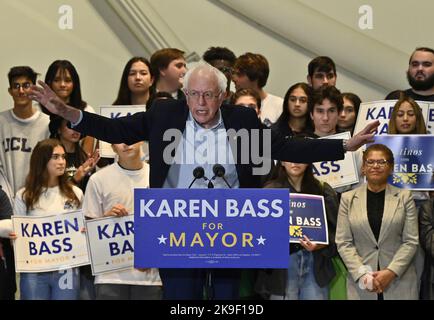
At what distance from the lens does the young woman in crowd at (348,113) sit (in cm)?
736

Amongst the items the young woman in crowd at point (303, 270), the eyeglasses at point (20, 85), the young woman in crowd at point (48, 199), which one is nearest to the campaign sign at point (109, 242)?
the young woman in crowd at point (48, 199)

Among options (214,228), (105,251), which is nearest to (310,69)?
(105,251)

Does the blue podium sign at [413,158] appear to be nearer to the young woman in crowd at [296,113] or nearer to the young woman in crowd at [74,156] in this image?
the young woman in crowd at [296,113]

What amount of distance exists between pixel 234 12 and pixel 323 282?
133 inches

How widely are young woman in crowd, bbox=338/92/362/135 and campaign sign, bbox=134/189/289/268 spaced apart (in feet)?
7.99

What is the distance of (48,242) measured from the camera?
6652 millimetres

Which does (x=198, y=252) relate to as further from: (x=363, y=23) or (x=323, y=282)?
(x=363, y=23)

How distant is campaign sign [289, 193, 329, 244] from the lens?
6.46 metres

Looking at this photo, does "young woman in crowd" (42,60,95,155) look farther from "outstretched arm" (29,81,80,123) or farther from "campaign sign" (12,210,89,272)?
"outstretched arm" (29,81,80,123)

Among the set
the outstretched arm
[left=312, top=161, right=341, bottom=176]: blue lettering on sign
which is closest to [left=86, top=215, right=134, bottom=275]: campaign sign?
[left=312, top=161, right=341, bottom=176]: blue lettering on sign

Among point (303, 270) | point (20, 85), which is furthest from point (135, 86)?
point (303, 270)

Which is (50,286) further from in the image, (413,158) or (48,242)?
(413,158)

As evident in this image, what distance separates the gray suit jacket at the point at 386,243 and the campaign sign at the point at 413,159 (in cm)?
18

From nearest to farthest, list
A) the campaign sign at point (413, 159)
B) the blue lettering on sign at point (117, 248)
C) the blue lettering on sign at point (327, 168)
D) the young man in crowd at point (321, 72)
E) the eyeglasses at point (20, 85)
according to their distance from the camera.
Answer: the blue lettering on sign at point (117, 248) → the campaign sign at point (413, 159) → the blue lettering on sign at point (327, 168) → the eyeglasses at point (20, 85) → the young man in crowd at point (321, 72)
